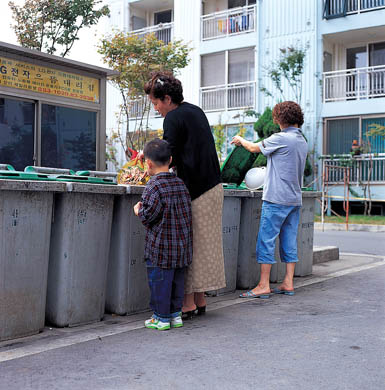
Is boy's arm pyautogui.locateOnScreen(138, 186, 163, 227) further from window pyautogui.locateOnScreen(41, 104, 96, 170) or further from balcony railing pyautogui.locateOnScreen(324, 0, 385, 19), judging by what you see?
balcony railing pyautogui.locateOnScreen(324, 0, 385, 19)

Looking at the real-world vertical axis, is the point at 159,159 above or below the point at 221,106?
below

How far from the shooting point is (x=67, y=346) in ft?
12.3

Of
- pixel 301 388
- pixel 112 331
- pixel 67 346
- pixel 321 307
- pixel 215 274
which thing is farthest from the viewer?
pixel 321 307

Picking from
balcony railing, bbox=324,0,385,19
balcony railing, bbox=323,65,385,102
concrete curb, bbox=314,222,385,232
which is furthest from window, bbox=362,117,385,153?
concrete curb, bbox=314,222,385,232

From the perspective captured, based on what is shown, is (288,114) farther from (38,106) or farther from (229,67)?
(229,67)

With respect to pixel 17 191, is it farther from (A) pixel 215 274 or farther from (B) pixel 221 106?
(B) pixel 221 106

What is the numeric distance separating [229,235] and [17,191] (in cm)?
252

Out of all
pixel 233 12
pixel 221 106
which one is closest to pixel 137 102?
pixel 221 106

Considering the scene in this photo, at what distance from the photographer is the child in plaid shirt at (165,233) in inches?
163

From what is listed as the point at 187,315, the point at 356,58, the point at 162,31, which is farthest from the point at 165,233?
the point at 162,31

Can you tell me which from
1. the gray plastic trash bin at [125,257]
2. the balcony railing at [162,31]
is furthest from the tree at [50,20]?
the gray plastic trash bin at [125,257]

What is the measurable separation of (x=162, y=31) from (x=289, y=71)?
24.5 feet

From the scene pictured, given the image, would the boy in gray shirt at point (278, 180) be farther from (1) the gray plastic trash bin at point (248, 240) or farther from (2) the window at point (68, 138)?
(2) the window at point (68, 138)

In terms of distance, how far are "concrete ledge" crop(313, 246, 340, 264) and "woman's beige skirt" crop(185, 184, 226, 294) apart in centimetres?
395
